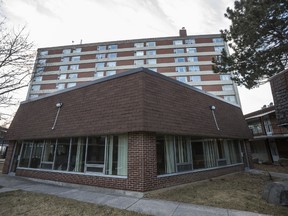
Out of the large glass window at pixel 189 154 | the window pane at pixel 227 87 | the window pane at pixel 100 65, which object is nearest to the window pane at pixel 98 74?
the window pane at pixel 100 65

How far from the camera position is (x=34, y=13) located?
10.6 m

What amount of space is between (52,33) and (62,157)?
8.95 m

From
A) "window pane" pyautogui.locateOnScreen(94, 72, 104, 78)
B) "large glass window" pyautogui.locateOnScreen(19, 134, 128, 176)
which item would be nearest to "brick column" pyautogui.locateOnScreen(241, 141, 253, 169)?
"large glass window" pyautogui.locateOnScreen(19, 134, 128, 176)

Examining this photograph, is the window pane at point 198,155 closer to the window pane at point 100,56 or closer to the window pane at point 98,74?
the window pane at point 98,74

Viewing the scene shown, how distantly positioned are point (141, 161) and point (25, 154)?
10.8 metres

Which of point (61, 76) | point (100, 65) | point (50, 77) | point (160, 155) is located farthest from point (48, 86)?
point (160, 155)

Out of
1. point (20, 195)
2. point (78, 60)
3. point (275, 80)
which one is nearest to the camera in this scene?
point (20, 195)

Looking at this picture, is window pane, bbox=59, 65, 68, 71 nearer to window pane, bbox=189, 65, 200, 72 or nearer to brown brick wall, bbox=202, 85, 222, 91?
window pane, bbox=189, 65, 200, 72

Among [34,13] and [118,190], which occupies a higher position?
[34,13]

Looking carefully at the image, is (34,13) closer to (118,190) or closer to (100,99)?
(100,99)

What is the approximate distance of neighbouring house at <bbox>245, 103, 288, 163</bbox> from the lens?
2142 cm

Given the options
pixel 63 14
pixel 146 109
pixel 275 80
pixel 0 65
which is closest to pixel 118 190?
pixel 146 109

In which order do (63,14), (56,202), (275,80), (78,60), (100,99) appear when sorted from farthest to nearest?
(78,60) < (63,14) < (100,99) < (275,80) < (56,202)

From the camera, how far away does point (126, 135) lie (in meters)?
8.46
